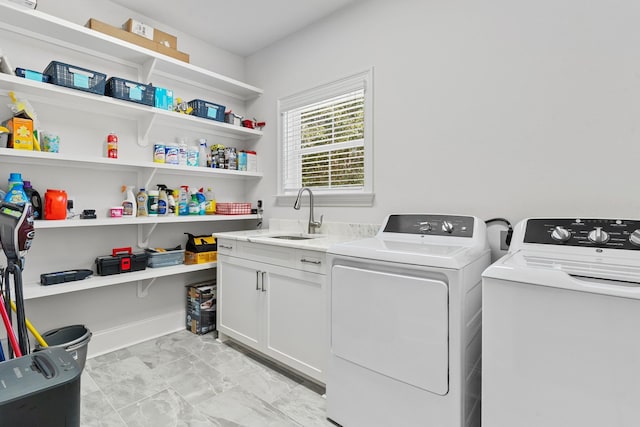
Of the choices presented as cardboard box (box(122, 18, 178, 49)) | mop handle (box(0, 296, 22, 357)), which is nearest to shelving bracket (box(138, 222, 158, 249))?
mop handle (box(0, 296, 22, 357))

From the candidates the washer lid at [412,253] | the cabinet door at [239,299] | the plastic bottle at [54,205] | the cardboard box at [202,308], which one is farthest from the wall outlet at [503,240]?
the plastic bottle at [54,205]

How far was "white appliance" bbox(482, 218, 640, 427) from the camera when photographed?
96 centimetres

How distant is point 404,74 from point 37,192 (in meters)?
2.57

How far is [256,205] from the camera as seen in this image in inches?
131

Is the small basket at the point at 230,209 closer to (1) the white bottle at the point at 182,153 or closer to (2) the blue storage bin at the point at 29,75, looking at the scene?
(1) the white bottle at the point at 182,153

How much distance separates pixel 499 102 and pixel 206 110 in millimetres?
2270

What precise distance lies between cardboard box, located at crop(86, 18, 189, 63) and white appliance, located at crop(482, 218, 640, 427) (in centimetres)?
278

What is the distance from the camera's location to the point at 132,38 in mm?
2373

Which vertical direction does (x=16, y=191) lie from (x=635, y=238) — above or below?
above

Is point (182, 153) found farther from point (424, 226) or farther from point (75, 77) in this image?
point (424, 226)

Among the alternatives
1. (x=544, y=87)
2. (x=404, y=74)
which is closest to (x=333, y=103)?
(x=404, y=74)

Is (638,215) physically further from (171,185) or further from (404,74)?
(171,185)

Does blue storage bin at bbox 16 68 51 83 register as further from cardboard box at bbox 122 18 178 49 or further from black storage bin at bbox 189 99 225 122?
black storage bin at bbox 189 99 225 122

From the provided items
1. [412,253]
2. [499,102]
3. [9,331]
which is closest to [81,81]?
[9,331]
